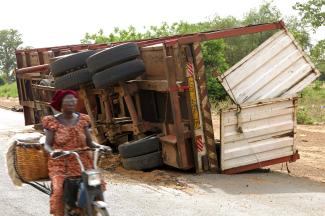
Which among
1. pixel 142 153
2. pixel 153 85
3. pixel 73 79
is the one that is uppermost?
pixel 73 79

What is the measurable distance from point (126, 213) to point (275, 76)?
436 centimetres

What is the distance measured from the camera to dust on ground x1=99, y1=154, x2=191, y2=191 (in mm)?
8609

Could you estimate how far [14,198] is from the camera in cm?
759

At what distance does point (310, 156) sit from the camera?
41.4 ft

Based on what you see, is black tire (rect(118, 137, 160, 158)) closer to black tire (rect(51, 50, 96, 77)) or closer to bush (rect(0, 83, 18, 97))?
black tire (rect(51, 50, 96, 77))

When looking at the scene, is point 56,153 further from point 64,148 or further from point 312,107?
point 312,107

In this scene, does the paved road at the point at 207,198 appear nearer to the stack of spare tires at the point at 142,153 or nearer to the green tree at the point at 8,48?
the stack of spare tires at the point at 142,153

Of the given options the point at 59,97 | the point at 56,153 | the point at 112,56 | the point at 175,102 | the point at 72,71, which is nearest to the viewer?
the point at 56,153

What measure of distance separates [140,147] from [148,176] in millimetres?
534

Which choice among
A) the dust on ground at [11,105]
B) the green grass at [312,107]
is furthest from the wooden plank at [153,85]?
the dust on ground at [11,105]

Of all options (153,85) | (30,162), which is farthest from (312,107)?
(30,162)

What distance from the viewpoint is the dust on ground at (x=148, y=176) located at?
8609 millimetres

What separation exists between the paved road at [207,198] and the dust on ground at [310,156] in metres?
1.06

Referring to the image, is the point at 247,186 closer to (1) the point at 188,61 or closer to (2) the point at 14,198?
(1) the point at 188,61
